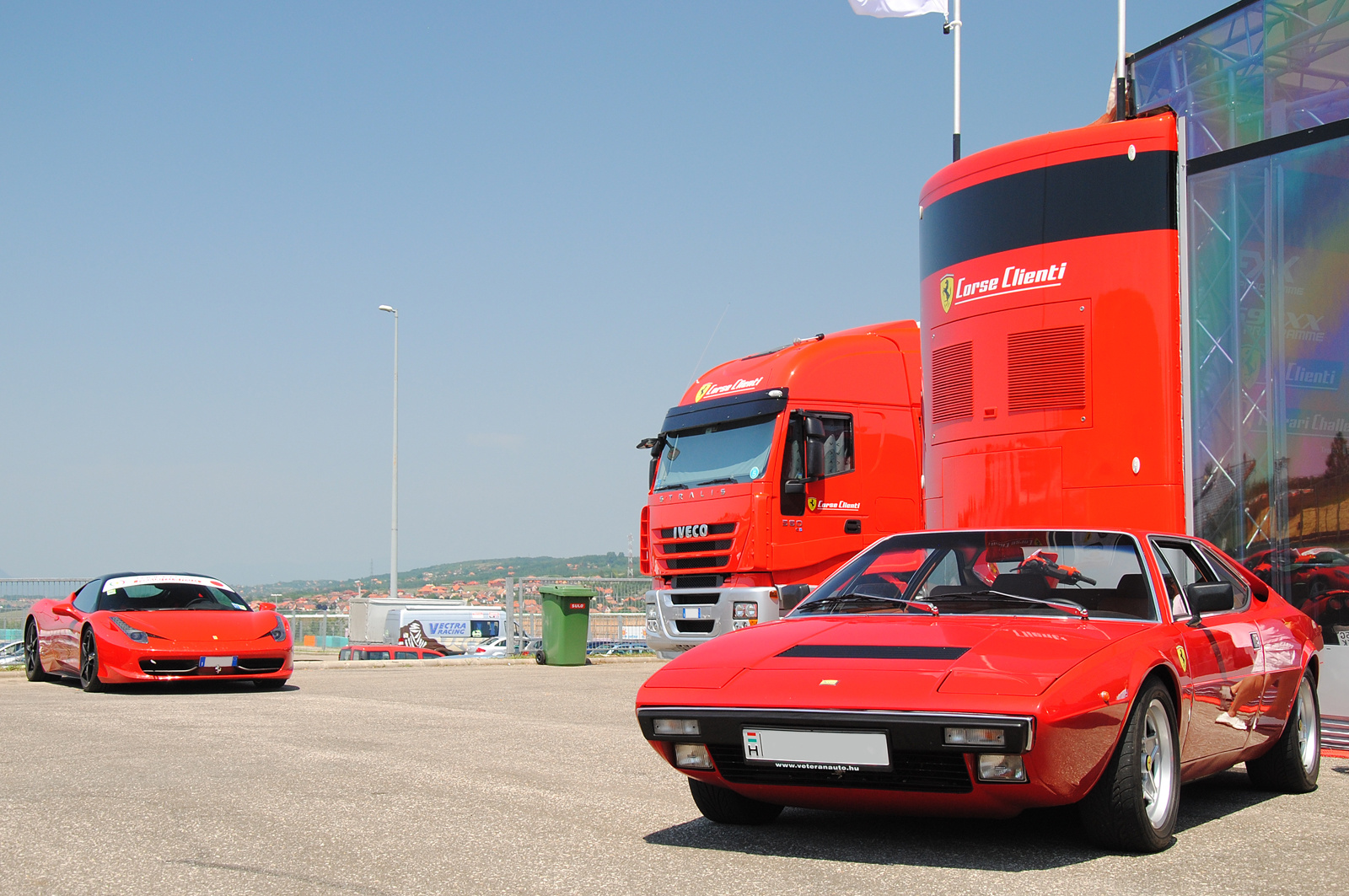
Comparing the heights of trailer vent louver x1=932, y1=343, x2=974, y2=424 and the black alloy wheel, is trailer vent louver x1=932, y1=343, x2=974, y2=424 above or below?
above

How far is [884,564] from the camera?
235 inches

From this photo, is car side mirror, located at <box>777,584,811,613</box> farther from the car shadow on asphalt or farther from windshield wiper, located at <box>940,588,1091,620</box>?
the car shadow on asphalt

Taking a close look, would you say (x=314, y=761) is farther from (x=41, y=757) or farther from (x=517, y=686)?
(x=517, y=686)

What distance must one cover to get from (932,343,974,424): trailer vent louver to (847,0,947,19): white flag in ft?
19.8

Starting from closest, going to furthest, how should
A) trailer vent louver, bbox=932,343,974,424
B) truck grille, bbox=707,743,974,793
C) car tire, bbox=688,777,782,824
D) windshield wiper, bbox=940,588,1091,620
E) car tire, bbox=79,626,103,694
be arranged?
truck grille, bbox=707,743,974,793 < car tire, bbox=688,777,782,824 < windshield wiper, bbox=940,588,1091,620 < trailer vent louver, bbox=932,343,974,424 < car tire, bbox=79,626,103,694

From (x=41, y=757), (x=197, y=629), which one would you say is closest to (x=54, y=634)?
(x=197, y=629)

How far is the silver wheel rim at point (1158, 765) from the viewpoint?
4.77 meters

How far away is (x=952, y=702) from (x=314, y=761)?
153 inches

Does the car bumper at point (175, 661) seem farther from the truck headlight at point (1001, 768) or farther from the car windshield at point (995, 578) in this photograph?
the truck headlight at point (1001, 768)

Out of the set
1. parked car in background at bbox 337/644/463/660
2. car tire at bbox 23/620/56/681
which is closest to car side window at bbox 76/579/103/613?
car tire at bbox 23/620/56/681

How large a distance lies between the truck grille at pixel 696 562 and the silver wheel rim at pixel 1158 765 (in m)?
7.97

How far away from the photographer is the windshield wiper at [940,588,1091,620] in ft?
17.4

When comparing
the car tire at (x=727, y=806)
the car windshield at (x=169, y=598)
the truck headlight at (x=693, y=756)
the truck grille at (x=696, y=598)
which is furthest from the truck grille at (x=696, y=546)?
the truck headlight at (x=693, y=756)

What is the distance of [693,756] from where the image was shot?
4844 millimetres
